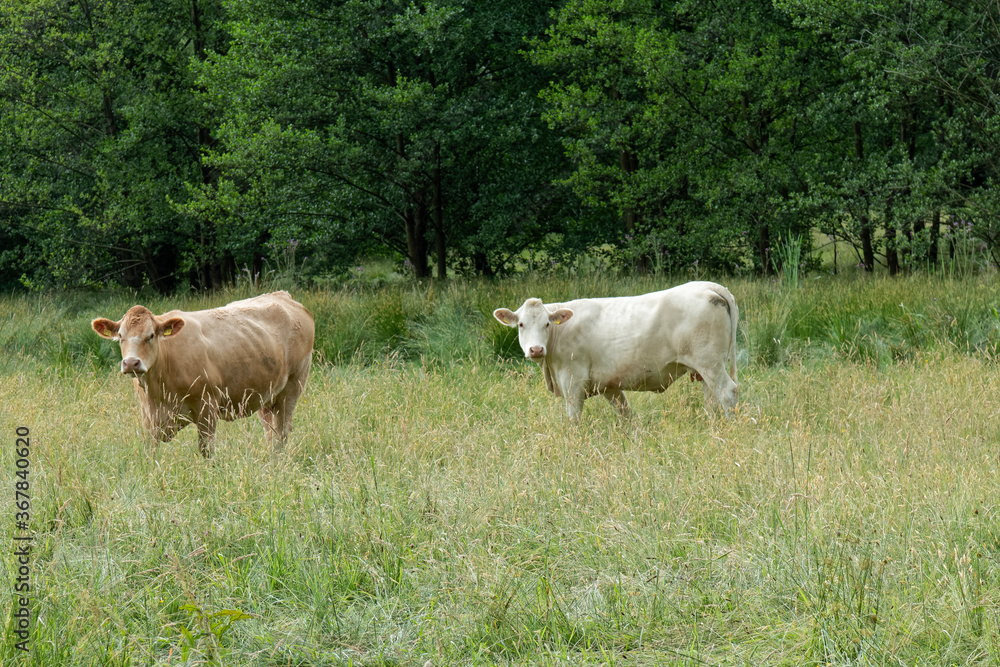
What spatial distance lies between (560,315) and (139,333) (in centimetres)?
275

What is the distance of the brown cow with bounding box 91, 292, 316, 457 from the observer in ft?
16.0

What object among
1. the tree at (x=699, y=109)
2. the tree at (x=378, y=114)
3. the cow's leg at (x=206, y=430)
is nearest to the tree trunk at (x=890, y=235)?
the tree at (x=699, y=109)

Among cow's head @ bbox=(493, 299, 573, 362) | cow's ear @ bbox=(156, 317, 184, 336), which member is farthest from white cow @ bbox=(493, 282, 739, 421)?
cow's ear @ bbox=(156, 317, 184, 336)

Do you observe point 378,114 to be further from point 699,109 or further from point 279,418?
point 279,418

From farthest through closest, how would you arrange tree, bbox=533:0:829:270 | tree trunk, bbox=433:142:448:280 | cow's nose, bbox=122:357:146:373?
tree trunk, bbox=433:142:448:280
tree, bbox=533:0:829:270
cow's nose, bbox=122:357:146:373

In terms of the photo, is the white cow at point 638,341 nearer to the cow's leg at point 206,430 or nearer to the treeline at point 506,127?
the cow's leg at point 206,430

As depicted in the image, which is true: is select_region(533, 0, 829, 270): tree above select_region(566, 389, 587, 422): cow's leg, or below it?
above

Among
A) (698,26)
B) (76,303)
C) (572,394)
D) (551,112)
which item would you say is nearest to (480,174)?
(551,112)

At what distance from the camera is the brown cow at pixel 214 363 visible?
4.89 meters

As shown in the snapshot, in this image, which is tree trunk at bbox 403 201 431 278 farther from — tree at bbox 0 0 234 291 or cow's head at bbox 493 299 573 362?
cow's head at bbox 493 299 573 362

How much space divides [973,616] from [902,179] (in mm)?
10604

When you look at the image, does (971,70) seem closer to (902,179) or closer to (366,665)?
(902,179)

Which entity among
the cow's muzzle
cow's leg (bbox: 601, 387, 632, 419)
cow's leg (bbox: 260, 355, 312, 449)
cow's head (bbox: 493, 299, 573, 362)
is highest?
the cow's muzzle

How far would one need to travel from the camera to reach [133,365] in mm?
4645
